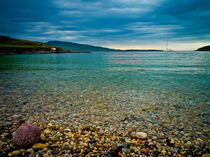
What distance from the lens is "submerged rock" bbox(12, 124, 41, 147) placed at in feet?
13.7

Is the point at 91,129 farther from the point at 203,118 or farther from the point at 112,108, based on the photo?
the point at 203,118

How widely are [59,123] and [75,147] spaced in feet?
6.51

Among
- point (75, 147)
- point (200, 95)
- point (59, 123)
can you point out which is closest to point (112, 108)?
point (59, 123)

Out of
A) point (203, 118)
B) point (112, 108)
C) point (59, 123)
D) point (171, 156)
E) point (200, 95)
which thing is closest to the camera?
point (171, 156)

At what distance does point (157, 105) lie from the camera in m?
8.30

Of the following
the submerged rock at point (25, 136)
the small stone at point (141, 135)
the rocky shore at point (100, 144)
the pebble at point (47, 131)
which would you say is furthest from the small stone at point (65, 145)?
the small stone at point (141, 135)

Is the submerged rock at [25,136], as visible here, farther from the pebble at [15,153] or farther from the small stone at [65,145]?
the small stone at [65,145]

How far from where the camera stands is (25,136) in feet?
13.9

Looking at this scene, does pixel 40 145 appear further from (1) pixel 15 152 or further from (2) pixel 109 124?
(2) pixel 109 124

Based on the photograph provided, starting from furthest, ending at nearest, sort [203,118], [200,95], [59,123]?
1. [200,95]
2. [203,118]
3. [59,123]

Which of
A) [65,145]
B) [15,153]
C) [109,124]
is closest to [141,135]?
[109,124]

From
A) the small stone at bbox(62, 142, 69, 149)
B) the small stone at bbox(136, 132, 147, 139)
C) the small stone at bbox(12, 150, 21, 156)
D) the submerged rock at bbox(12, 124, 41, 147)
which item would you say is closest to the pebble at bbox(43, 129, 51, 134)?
the submerged rock at bbox(12, 124, 41, 147)

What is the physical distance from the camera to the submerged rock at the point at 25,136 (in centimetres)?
419

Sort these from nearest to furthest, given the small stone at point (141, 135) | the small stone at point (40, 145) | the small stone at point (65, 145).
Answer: the small stone at point (40, 145) < the small stone at point (65, 145) < the small stone at point (141, 135)
